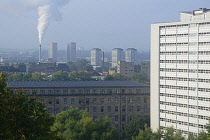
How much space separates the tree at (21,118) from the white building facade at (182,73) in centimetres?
2549

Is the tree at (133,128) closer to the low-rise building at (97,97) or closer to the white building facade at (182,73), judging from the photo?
the white building facade at (182,73)

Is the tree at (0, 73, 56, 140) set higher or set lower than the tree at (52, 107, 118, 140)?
higher

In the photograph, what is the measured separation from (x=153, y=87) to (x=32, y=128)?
30.0 meters

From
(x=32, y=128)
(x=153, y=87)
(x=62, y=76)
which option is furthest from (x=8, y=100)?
(x=62, y=76)

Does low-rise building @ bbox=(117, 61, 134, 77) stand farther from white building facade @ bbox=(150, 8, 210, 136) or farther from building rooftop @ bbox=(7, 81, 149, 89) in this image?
white building facade @ bbox=(150, 8, 210, 136)

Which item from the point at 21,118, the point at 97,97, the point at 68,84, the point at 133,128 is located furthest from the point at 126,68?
the point at 21,118

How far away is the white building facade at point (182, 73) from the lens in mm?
40469

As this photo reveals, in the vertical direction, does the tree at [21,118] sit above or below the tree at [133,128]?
above

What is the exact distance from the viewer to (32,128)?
679 inches

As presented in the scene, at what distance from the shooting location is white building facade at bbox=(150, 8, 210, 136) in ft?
133

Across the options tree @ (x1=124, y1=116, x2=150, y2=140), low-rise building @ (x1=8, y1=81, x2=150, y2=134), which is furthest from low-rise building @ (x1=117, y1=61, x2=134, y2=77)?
tree @ (x1=124, y1=116, x2=150, y2=140)

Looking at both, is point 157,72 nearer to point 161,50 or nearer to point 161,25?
point 161,50

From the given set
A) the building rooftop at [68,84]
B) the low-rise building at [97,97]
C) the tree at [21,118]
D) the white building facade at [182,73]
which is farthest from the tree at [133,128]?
the tree at [21,118]

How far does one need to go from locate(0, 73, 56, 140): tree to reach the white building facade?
25489 mm
